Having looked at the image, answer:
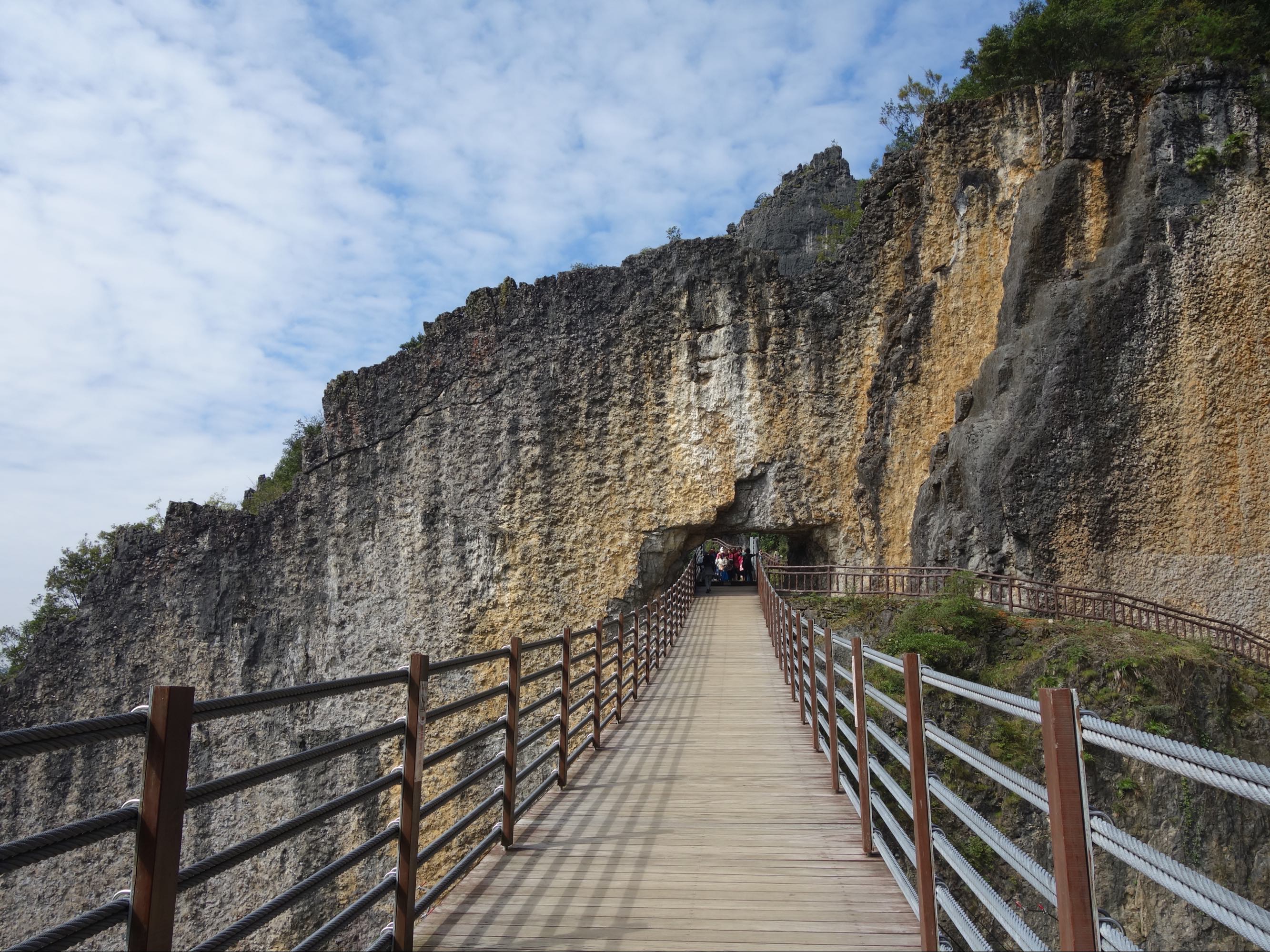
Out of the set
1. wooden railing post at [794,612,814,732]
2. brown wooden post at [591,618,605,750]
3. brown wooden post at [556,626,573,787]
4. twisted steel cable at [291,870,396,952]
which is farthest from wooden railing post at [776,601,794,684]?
twisted steel cable at [291,870,396,952]

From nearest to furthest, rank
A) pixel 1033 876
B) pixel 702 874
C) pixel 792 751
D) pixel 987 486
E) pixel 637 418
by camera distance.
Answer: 1. pixel 1033 876
2. pixel 702 874
3. pixel 792 751
4. pixel 987 486
5. pixel 637 418

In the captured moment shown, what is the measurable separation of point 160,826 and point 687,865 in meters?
3.21

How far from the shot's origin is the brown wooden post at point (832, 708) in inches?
241

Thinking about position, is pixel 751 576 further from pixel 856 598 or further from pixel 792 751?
pixel 792 751

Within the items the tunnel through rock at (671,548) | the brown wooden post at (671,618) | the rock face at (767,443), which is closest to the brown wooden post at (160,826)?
the brown wooden post at (671,618)

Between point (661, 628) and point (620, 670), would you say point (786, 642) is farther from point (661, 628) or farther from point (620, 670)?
point (620, 670)

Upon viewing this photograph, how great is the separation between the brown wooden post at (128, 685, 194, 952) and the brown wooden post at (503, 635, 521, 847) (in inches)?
116

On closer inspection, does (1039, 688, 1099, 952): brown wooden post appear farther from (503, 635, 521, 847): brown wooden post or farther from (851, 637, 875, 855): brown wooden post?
(503, 635, 521, 847): brown wooden post

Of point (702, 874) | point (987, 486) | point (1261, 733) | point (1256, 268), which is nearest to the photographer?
point (702, 874)

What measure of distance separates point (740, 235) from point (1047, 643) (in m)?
37.0

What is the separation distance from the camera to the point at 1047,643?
10836 mm

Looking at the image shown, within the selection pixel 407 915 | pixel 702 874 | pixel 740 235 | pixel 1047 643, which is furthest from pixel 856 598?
pixel 740 235

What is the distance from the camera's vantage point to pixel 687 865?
183 inches

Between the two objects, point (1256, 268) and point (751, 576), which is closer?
point (1256, 268)
